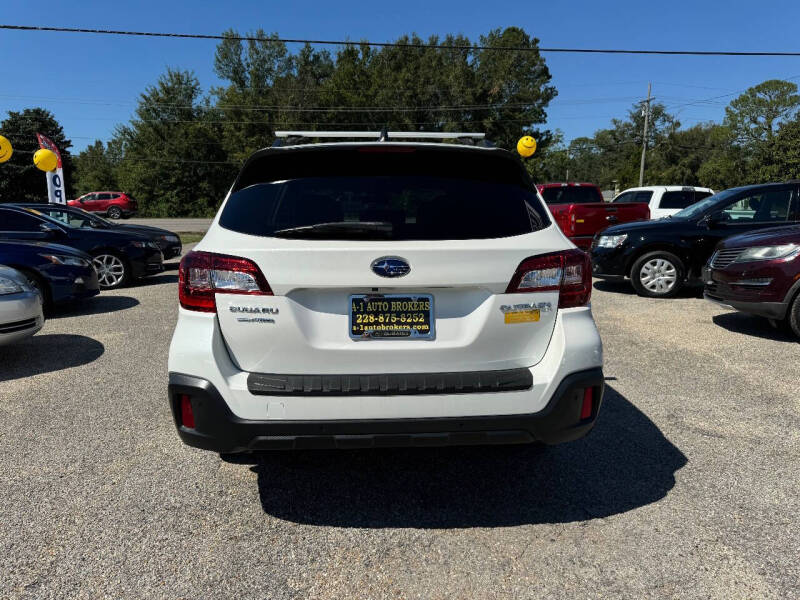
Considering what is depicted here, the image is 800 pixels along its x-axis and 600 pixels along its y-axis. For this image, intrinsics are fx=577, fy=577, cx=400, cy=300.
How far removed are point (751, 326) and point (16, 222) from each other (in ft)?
36.2

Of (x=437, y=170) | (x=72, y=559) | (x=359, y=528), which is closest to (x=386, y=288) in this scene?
(x=437, y=170)

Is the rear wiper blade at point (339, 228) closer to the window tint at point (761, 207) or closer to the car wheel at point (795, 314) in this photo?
the car wheel at point (795, 314)

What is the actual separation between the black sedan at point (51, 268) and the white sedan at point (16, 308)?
195 cm

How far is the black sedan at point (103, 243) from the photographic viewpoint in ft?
31.4

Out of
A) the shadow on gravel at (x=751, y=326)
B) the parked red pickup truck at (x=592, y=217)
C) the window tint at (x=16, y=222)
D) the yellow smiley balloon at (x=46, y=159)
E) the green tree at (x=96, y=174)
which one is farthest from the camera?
the green tree at (x=96, y=174)

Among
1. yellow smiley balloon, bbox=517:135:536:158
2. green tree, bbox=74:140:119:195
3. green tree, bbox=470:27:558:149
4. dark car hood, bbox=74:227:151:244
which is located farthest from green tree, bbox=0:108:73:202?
dark car hood, bbox=74:227:151:244

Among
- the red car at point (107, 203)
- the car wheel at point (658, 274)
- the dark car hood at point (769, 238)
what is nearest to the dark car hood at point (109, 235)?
the car wheel at point (658, 274)

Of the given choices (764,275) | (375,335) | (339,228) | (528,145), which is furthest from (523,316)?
(528,145)

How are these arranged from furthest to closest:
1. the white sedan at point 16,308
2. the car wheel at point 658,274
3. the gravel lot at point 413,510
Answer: the car wheel at point 658,274, the white sedan at point 16,308, the gravel lot at point 413,510

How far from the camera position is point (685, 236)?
8.97 m

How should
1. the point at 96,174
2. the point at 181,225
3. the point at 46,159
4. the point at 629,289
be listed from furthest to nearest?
the point at 96,174 < the point at 181,225 < the point at 46,159 < the point at 629,289

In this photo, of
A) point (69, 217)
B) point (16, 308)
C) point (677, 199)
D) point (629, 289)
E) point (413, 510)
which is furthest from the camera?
point (677, 199)

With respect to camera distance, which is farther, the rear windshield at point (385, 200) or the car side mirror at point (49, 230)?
the car side mirror at point (49, 230)

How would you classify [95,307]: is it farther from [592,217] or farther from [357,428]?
[592,217]
